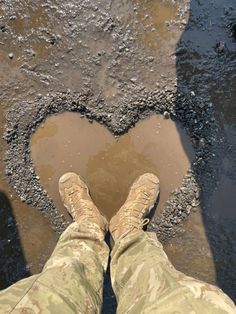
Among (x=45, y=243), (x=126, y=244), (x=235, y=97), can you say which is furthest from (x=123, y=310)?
(x=235, y=97)

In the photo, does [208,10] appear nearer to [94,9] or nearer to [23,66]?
[94,9]

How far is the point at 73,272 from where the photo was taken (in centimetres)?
209

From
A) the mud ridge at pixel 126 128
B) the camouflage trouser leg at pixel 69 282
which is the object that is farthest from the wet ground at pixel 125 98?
the camouflage trouser leg at pixel 69 282

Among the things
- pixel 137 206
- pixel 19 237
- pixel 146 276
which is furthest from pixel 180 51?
pixel 19 237

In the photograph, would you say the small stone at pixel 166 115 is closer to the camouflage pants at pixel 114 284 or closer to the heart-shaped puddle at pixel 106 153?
the heart-shaped puddle at pixel 106 153

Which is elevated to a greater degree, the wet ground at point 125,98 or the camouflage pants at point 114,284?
the wet ground at point 125,98

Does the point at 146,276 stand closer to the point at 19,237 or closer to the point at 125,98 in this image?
the point at 19,237

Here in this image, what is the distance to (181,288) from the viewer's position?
5.84ft

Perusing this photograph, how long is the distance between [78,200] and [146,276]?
939mm

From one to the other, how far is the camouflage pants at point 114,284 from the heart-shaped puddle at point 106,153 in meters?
0.42

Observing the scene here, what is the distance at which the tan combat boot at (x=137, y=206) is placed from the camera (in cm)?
272

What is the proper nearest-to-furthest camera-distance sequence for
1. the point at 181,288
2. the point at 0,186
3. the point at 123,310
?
the point at 181,288 < the point at 123,310 < the point at 0,186

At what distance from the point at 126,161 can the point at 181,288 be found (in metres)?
1.28

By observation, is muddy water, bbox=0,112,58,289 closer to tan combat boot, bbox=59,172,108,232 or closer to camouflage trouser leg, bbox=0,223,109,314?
tan combat boot, bbox=59,172,108,232
